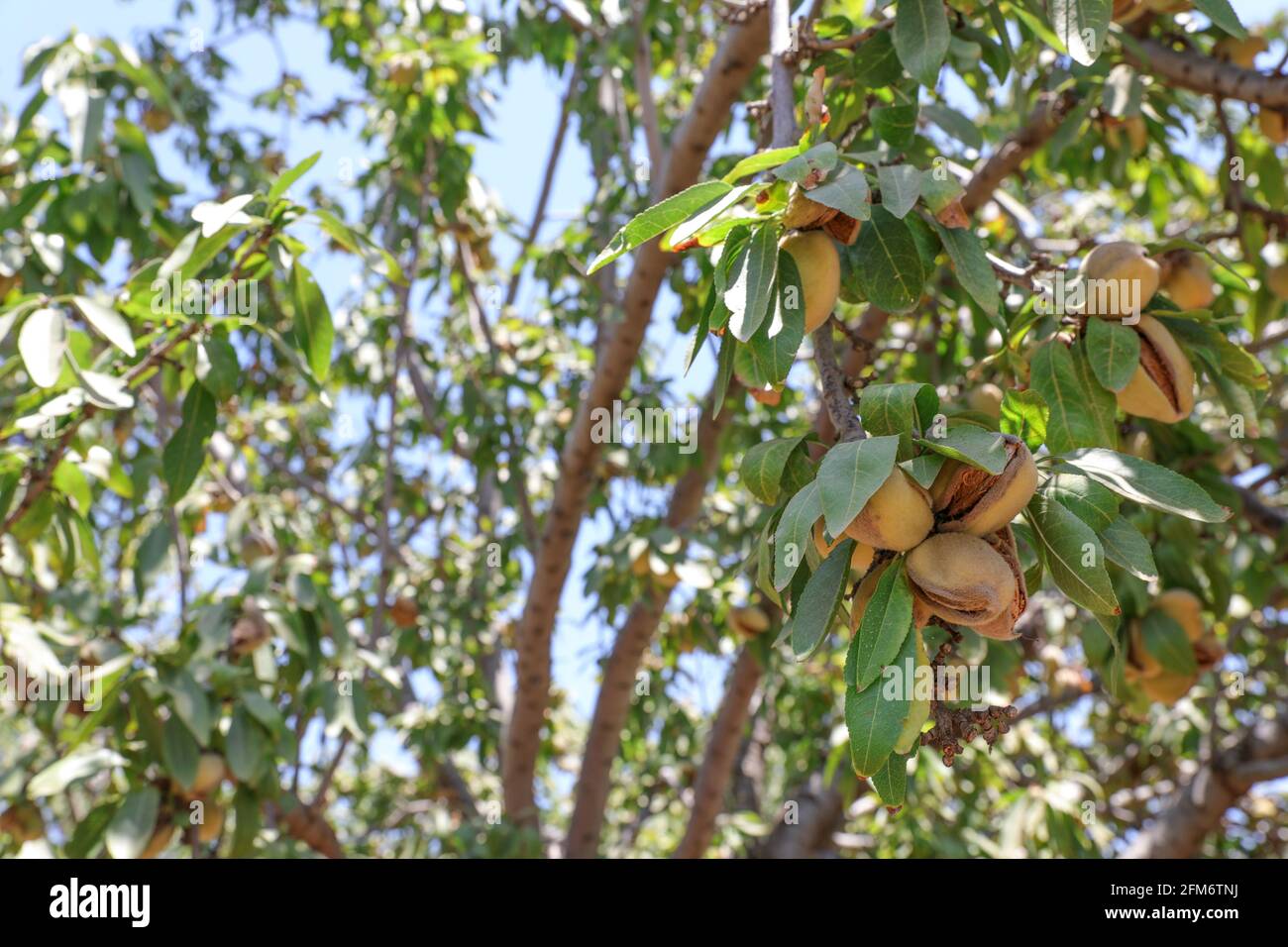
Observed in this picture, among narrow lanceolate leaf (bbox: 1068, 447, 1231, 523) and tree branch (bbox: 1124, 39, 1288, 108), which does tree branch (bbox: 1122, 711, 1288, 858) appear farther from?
narrow lanceolate leaf (bbox: 1068, 447, 1231, 523)

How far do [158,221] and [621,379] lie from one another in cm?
136

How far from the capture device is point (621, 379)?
9.89 feet

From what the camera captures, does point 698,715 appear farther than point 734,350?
Yes

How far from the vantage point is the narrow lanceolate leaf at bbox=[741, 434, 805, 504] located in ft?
4.51

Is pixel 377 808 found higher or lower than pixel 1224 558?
lower

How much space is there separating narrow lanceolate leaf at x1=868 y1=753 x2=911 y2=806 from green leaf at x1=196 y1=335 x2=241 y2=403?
140 centimetres

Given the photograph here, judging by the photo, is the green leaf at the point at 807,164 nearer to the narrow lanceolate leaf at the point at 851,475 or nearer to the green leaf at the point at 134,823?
the narrow lanceolate leaf at the point at 851,475

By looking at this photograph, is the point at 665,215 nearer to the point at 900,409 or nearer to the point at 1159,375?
the point at 900,409

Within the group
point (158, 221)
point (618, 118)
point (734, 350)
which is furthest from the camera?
point (618, 118)

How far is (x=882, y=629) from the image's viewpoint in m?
1.13

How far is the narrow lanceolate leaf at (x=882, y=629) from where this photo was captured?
1.11m

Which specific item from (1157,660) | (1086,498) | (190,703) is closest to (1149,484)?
(1086,498)
